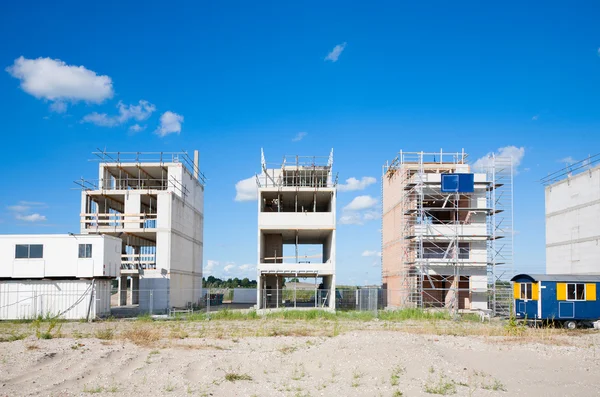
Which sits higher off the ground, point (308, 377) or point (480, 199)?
point (480, 199)

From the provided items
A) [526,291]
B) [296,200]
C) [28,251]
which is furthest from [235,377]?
[296,200]

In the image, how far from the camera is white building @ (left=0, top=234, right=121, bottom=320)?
114 feet

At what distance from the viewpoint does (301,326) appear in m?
31.2

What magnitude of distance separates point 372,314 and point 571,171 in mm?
21350

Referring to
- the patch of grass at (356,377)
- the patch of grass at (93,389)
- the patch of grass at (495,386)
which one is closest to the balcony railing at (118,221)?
the patch of grass at (93,389)

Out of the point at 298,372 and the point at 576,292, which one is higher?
the point at 576,292

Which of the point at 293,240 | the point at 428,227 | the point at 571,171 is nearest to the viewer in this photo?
the point at 428,227

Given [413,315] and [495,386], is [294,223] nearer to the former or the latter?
[413,315]

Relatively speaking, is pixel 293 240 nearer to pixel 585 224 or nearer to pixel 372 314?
pixel 372 314

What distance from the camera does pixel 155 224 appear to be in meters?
47.3

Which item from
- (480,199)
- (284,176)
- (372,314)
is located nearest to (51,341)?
(372,314)

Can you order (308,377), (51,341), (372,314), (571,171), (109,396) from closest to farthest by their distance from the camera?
(109,396) → (308,377) → (51,341) → (372,314) → (571,171)

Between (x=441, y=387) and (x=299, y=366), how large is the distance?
16.1ft

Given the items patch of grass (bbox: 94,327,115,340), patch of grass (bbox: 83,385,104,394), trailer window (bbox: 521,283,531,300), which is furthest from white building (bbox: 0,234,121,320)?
trailer window (bbox: 521,283,531,300)
